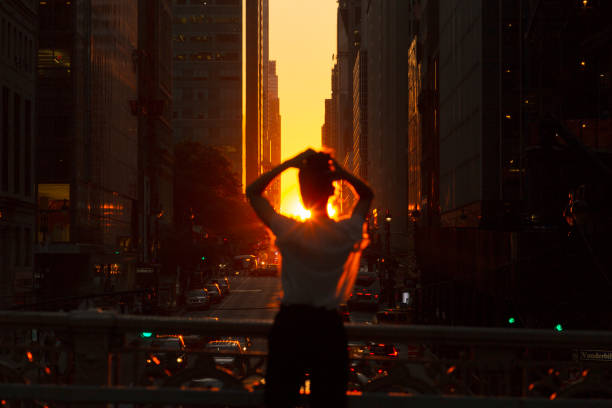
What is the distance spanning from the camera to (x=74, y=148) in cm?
6319

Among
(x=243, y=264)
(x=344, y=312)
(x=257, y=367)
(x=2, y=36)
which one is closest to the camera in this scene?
(x=257, y=367)

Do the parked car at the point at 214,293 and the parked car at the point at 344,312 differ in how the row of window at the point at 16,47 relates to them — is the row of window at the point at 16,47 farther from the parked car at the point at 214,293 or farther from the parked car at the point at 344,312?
the parked car at the point at 214,293

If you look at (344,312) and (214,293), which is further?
(214,293)

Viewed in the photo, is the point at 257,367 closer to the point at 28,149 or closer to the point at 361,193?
the point at 361,193

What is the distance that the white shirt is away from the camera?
538 cm

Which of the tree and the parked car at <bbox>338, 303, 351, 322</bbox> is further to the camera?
the tree

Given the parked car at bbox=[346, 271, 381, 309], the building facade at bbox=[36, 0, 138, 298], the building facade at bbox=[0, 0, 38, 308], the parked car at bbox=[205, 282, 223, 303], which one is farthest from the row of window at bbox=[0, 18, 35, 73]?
the parked car at bbox=[346, 271, 381, 309]

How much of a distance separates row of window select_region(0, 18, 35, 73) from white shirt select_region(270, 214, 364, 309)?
4394 cm

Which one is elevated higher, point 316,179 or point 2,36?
point 2,36

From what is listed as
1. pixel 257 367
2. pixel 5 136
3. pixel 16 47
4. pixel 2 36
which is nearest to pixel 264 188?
pixel 257 367

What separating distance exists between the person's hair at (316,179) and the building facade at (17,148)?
4233 cm

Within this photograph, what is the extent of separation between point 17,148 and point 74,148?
1344cm

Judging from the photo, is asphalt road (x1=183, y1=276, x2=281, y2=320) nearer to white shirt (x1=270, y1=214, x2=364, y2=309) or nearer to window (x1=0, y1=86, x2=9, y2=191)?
window (x1=0, y1=86, x2=9, y2=191)

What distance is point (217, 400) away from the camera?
688 centimetres
